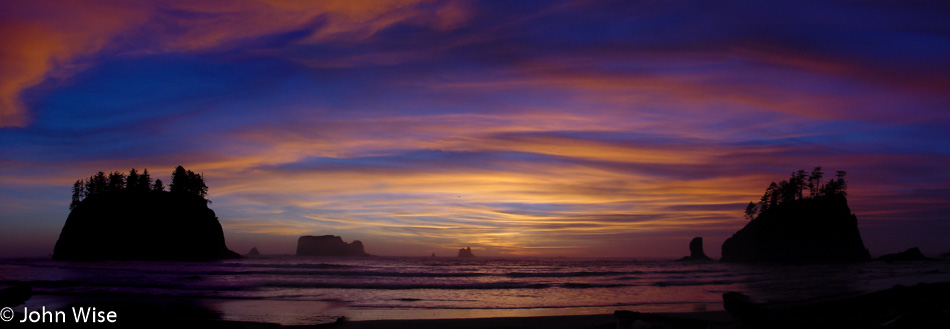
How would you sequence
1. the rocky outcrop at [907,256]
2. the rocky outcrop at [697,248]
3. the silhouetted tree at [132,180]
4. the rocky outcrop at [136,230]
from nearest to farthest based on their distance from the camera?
the rocky outcrop at [136,230] → the silhouetted tree at [132,180] → the rocky outcrop at [907,256] → the rocky outcrop at [697,248]

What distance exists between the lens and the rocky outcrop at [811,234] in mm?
92312

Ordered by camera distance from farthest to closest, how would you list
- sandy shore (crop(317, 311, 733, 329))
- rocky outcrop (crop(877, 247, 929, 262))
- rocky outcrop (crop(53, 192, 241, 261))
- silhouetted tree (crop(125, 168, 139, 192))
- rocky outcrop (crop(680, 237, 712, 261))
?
rocky outcrop (crop(680, 237, 712, 261)), rocky outcrop (crop(877, 247, 929, 262)), silhouetted tree (crop(125, 168, 139, 192)), rocky outcrop (crop(53, 192, 241, 261)), sandy shore (crop(317, 311, 733, 329))

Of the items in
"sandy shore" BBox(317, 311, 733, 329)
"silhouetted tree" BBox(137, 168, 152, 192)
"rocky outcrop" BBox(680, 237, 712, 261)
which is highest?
"silhouetted tree" BBox(137, 168, 152, 192)

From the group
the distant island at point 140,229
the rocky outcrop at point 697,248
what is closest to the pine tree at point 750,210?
the rocky outcrop at point 697,248

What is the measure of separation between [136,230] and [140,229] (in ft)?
1.79

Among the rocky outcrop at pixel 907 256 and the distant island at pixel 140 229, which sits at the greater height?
the distant island at pixel 140 229

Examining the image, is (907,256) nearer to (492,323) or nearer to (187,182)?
(492,323)

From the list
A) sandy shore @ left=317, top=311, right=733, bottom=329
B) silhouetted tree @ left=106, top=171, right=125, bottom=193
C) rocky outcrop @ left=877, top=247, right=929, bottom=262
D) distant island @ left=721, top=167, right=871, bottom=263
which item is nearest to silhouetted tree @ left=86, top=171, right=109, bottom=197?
silhouetted tree @ left=106, top=171, right=125, bottom=193

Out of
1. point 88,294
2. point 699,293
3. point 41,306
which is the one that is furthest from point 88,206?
point 699,293

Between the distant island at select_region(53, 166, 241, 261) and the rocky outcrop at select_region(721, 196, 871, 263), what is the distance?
104 metres

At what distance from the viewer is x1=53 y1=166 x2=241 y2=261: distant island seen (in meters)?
77.0

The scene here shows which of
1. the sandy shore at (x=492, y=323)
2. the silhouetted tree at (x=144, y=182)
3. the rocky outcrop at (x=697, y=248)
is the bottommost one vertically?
the rocky outcrop at (x=697, y=248)

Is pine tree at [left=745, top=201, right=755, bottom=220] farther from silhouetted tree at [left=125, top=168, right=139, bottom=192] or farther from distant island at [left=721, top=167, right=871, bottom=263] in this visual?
silhouetted tree at [left=125, top=168, right=139, bottom=192]

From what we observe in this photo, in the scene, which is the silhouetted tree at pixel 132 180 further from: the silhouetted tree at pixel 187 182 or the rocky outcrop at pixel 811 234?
the rocky outcrop at pixel 811 234
